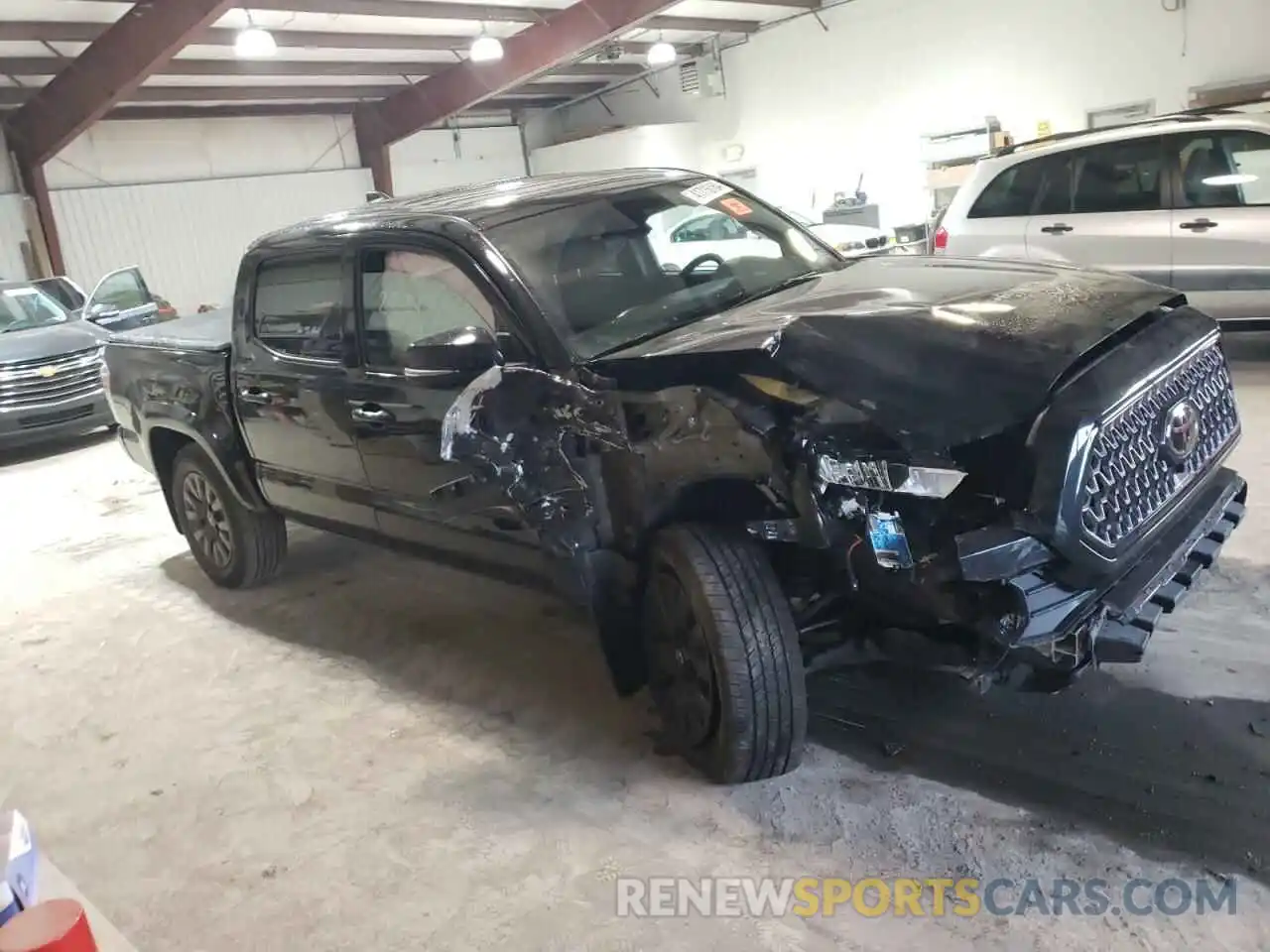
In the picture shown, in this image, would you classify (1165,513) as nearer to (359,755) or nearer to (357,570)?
(359,755)

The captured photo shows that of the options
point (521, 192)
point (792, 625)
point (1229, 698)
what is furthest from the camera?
point (521, 192)

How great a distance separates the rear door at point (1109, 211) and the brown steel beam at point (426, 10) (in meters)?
7.21

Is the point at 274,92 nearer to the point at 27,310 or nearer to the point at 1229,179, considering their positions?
the point at 27,310

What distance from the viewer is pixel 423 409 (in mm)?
3205

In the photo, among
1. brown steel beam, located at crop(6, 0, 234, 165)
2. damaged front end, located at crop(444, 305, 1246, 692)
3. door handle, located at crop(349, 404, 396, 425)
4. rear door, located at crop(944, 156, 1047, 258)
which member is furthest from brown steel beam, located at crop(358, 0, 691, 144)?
damaged front end, located at crop(444, 305, 1246, 692)

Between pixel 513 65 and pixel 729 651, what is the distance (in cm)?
1182

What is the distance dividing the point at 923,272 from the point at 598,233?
1.02 m

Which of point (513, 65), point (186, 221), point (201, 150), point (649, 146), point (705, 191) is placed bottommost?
point (705, 191)

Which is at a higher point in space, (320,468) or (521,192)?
(521,192)

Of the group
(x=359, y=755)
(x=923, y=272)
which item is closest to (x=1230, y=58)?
(x=923, y=272)

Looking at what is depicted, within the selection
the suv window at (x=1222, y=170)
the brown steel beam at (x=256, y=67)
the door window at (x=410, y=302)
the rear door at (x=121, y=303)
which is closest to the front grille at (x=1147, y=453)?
the door window at (x=410, y=302)

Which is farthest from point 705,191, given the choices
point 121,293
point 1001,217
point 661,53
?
point 661,53

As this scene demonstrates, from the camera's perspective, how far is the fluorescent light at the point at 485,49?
11977 mm

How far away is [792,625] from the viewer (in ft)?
8.58
